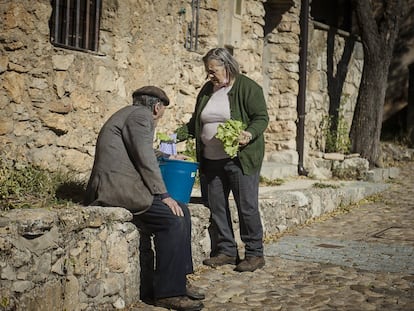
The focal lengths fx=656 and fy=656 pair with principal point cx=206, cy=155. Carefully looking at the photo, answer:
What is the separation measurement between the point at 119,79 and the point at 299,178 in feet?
13.6

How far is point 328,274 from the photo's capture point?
17.4ft

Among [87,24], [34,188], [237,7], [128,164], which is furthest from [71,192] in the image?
[237,7]

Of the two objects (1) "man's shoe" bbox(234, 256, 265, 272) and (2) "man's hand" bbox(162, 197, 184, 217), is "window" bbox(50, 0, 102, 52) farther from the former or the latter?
(1) "man's shoe" bbox(234, 256, 265, 272)

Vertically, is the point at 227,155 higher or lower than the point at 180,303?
higher

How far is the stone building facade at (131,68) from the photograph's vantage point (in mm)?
5637

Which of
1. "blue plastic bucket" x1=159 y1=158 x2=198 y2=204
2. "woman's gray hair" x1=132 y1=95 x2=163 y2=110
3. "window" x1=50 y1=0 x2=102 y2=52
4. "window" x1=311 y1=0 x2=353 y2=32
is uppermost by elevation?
"window" x1=311 y1=0 x2=353 y2=32

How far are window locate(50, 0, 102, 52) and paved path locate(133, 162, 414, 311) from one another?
2526 millimetres

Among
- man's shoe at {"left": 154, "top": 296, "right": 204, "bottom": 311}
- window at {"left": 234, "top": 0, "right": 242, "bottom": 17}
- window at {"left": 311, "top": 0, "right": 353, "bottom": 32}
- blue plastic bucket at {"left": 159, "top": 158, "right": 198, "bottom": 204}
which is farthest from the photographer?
window at {"left": 311, "top": 0, "right": 353, "bottom": 32}

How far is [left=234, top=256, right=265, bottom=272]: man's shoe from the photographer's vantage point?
534 cm

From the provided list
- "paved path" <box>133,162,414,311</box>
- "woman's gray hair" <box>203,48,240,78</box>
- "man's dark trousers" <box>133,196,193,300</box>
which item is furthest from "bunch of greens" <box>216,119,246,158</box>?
"paved path" <box>133,162,414,311</box>

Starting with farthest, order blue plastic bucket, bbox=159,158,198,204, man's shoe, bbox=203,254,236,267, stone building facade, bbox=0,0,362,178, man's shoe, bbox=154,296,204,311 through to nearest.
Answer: stone building facade, bbox=0,0,362,178 → man's shoe, bbox=203,254,236,267 → blue plastic bucket, bbox=159,158,198,204 → man's shoe, bbox=154,296,204,311

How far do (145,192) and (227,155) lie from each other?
1149 mm

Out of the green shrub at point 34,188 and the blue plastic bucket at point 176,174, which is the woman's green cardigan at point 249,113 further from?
the green shrub at point 34,188

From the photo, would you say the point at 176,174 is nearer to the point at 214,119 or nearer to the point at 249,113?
the point at 214,119
